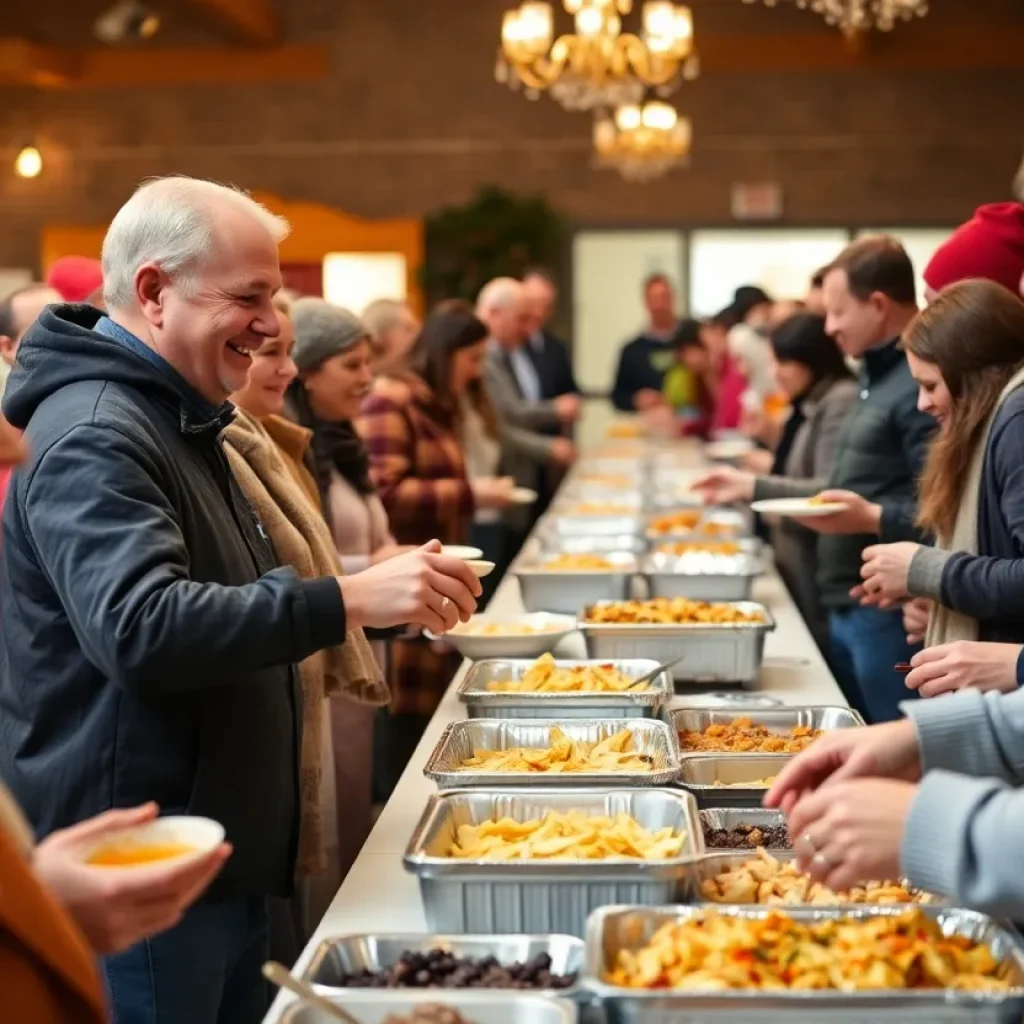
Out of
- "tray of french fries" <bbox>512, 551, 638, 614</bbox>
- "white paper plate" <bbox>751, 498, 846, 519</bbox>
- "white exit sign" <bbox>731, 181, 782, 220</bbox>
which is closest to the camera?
"white paper plate" <bbox>751, 498, 846, 519</bbox>

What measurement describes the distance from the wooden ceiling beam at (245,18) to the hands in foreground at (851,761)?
8752 millimetres

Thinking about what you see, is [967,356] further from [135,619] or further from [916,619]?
[135,619]

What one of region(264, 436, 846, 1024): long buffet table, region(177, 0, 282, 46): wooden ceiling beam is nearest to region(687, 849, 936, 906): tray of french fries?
region(264, 436, 846, 1024): long buffet table

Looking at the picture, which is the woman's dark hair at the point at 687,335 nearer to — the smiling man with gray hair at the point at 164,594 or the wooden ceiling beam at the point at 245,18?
the wooden ceiling beam at the point at 245,18

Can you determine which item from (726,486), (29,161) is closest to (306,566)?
(726,486)

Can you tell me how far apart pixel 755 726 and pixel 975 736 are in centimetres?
83

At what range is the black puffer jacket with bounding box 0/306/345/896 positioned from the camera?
1.67m

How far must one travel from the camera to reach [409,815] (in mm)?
2146

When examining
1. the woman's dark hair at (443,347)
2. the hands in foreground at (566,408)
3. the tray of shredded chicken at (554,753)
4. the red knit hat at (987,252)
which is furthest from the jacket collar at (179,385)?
the hands in foreground at (566,408)

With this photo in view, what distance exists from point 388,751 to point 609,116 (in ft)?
24.9

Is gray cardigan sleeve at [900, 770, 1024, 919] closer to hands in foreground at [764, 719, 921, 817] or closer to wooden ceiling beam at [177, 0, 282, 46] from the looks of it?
hands in foreground at [764, 719, 921, 817]

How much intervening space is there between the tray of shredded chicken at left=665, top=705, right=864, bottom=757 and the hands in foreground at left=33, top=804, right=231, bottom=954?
107 cm

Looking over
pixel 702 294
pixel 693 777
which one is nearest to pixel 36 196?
pixel 702 294

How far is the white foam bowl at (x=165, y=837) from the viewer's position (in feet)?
4.34
